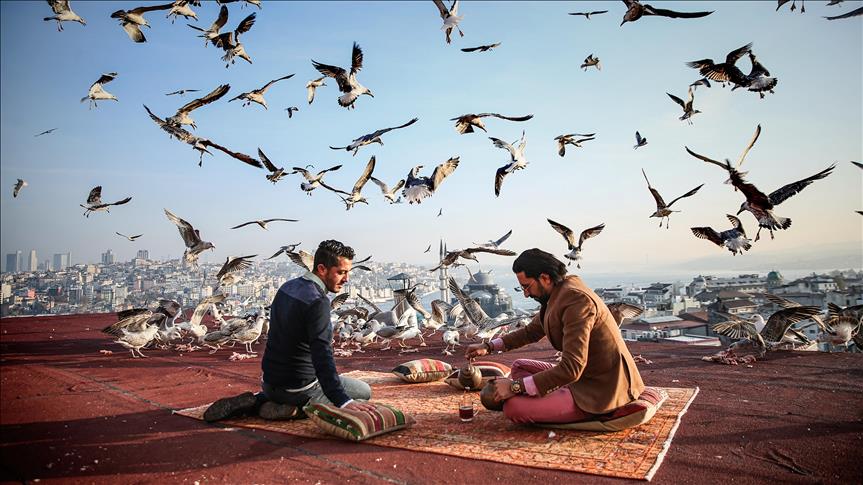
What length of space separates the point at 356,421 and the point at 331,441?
0.33m

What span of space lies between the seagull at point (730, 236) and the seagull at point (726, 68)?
8.77 ft

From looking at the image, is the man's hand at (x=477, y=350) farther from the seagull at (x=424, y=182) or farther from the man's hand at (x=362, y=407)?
the seagull at (x=424, y=182)

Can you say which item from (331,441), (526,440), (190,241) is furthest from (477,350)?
(190,241)

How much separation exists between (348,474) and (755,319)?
993 cm

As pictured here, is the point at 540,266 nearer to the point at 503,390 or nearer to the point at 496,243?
the point at 503,390

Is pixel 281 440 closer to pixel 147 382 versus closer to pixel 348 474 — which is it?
pixel 348 474

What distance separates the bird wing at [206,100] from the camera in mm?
7371

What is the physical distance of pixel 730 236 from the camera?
8.48 meters

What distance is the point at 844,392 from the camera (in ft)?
17.8

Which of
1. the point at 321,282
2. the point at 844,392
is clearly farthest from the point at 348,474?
the point at 844,392

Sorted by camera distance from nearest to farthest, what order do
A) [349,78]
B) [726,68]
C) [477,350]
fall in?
[477,350] → [726,68] → [349,78]

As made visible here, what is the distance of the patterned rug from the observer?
3270 mm

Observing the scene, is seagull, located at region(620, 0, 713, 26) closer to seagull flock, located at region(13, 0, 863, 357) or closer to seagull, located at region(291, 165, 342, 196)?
seagull flock, located at region(13, 0, 863, 357)

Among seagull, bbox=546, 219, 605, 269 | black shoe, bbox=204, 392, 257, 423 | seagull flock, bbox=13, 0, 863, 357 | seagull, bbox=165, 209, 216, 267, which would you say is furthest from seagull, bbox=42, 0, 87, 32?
seagull, bbox=546, 219, 605, 269
